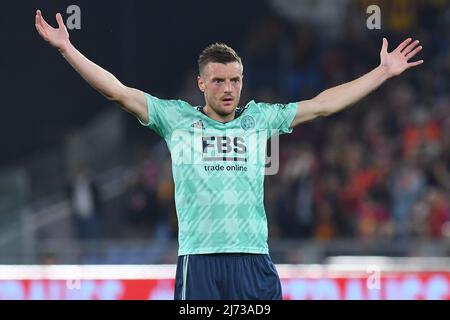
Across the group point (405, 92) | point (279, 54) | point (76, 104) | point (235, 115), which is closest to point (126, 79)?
point (76, 104)

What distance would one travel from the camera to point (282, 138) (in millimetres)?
15180

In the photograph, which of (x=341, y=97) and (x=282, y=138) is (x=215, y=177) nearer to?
(x=341, y=97)

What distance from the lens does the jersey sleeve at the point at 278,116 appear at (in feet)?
20.5

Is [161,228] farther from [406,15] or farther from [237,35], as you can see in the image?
[406,15]

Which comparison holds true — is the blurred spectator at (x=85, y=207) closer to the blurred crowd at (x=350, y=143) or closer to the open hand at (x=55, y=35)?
the blurred crowd at (x=350, y=143)

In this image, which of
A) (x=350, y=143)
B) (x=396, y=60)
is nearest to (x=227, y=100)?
(x=396, y=60)

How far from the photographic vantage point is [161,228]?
1484 cm

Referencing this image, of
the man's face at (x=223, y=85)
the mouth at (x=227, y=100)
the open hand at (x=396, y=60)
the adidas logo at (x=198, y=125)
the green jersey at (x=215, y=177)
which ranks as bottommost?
the green jersey at (x=215, y=177)

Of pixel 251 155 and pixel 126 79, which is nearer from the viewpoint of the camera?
pixel 251 155

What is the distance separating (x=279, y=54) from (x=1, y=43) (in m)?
3.43

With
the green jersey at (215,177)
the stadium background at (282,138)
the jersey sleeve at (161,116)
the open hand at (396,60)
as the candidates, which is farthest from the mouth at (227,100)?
the stadium background at (282,138)

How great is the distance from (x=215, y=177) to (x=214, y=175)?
0.01 metres
